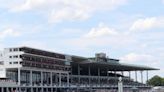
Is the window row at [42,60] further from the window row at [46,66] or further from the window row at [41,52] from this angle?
the window row at [41,52]

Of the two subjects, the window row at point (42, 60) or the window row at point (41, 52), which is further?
the window row at point (41, 52)

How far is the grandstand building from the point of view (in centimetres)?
13762

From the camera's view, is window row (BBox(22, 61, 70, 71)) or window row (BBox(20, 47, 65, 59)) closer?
window row (BBox(22, 61, 70, 71))

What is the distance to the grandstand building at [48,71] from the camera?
452 feet

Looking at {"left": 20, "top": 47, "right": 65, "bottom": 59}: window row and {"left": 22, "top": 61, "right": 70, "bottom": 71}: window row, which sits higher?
{"left": 20, "top": 47, "right": 65, "bottom": 59}: window row

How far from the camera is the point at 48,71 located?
153m

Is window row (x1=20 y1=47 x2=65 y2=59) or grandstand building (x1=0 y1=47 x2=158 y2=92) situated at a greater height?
window row (x1=20 y1=47 x2=65 y2=59)

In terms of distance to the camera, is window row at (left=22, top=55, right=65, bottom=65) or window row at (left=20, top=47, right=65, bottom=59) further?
window row at (left=20, top=47, right=65, bottom=59)

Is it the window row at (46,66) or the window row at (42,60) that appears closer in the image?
the window row at (46,66)

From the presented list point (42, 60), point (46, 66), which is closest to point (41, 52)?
point (42, 60)

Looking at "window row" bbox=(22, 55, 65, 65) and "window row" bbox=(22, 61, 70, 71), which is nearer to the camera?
"window row" bbox=(22, 61, 70, 71)

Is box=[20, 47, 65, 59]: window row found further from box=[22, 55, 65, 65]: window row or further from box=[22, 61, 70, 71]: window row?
box=[22, 61, 70, 71]: window row

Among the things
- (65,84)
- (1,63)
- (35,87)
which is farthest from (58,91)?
(1,63)

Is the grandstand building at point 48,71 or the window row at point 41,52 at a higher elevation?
the window row at point 41,52
